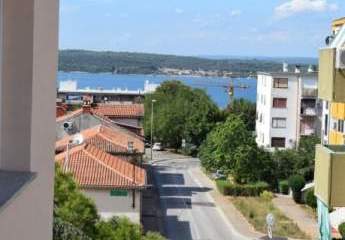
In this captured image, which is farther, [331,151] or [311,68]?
[311,68]

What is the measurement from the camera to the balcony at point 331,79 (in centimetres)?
611

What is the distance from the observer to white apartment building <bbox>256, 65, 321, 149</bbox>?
1816 inches

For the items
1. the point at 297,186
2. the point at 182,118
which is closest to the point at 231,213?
the point at 297,186

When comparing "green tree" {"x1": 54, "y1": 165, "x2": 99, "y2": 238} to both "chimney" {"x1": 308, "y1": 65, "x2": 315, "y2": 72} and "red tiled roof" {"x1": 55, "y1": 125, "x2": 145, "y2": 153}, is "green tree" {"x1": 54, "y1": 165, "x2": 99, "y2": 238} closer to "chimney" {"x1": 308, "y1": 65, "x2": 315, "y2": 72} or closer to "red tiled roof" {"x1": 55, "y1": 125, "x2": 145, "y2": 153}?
"red tiled roof" {"x1": 55, "y1": 125, "x2": 145, "y2": 153}

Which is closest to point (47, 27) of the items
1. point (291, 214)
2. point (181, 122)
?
point (291, 214)

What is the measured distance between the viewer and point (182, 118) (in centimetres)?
5203

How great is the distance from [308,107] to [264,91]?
341 cm

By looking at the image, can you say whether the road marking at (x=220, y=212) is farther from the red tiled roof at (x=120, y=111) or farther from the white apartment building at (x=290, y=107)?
the white apartment building at (x=290, y=107)

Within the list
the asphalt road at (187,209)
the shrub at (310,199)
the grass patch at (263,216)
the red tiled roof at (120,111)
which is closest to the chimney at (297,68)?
the asphalt road at (187,209)

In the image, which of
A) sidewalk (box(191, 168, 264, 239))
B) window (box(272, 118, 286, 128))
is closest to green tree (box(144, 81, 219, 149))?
window (box(272, 118, 286, 128))

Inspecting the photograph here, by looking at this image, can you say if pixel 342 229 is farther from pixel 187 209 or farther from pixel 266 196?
pixel 266 196

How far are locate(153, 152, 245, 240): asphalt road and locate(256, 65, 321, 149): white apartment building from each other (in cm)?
622

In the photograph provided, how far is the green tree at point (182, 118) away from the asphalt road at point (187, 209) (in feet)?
24.9

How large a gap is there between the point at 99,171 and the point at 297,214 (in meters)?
11.5
